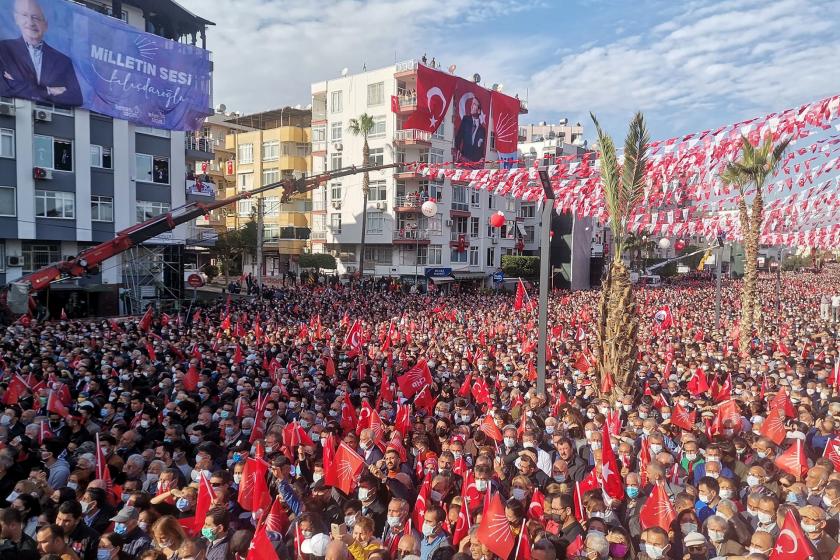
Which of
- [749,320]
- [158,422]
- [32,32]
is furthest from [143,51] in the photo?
[749,320]

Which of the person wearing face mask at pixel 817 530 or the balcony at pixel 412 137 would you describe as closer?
the person wearing face mask at pixel 817 530

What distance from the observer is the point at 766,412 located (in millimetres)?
9664

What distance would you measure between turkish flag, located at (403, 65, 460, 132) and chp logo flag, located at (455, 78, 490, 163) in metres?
1.25

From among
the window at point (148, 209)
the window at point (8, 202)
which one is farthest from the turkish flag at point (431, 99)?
the window at point (8, 202)

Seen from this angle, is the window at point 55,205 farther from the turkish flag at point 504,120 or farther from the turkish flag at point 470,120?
the turkish flag at point 504,120

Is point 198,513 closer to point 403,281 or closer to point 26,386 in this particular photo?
point 26,386

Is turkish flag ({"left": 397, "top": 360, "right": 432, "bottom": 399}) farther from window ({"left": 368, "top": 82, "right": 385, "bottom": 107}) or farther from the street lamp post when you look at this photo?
window ({"left": 368, "top": 82, "right": 385, "bottom": 107})

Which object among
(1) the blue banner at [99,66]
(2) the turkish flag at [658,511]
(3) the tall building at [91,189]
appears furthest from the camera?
(3) the tall building at [91,189]

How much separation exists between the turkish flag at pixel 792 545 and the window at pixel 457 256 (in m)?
39.2

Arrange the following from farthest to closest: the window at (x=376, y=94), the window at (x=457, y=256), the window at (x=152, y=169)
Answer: the window at (x=457, y=256) < the window at (x=376, y=94) < the window at (x=152, y=169)

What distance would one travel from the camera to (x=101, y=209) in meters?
29.5

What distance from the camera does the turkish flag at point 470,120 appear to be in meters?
43.6

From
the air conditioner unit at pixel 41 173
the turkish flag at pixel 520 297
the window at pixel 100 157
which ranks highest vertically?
the window at pixel 100 157

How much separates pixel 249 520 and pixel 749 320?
47.9 feet
